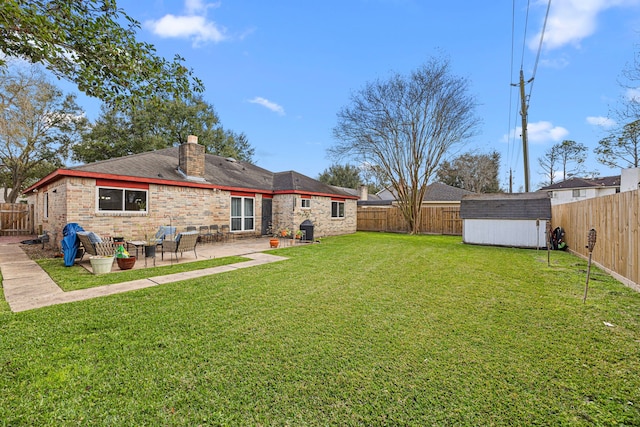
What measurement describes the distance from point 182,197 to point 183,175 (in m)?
1.24

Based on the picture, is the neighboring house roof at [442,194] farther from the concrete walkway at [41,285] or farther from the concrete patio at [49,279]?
the concrete walkway at [41,285]

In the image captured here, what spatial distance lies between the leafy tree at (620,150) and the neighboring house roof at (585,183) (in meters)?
10.5

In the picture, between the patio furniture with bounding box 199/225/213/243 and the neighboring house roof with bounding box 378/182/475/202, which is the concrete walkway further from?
the neighboring house roof with bounding box 378/182/475/202

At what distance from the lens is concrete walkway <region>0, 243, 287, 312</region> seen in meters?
4.54

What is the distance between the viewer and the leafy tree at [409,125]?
1739 centimetres

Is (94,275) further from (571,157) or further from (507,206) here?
(571,157)

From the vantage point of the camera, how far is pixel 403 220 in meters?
20.1

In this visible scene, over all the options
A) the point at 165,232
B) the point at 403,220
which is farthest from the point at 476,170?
the point at 165,232

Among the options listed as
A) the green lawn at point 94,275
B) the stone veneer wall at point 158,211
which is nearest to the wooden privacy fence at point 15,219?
the stone veneer wall at point 158,211

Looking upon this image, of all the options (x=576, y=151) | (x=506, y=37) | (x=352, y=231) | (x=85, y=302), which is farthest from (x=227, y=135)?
(x=576, y=151)

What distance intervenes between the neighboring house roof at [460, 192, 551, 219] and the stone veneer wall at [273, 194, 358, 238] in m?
6.85

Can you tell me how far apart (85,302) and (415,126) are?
59.4 ft

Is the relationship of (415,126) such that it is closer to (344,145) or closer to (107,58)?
(344,145)

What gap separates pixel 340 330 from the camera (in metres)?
3.56
